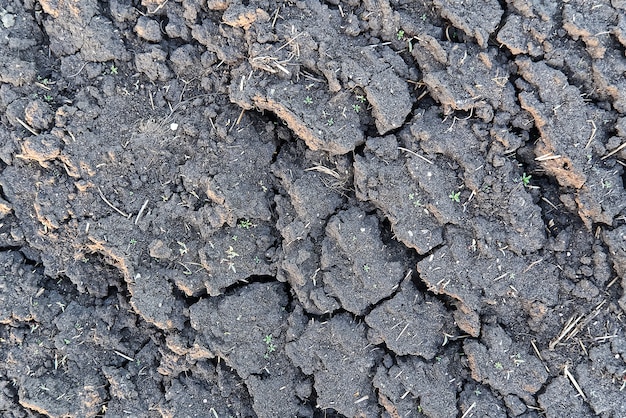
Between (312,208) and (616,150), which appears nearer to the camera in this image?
(616,150)

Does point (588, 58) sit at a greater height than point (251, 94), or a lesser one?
greater

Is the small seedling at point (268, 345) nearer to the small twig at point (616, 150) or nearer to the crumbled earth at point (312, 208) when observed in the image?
the crumbled earth at point (312, 208)

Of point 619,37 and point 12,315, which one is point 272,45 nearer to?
point 619,37

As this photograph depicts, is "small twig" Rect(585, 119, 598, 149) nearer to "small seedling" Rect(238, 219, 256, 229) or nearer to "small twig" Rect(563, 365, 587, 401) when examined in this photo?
"small twig" Rect(563, 365, 587, 401)

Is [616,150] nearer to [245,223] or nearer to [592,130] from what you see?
[592,130]

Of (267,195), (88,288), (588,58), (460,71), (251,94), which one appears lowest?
(88,288)

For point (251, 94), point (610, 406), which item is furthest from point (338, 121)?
point (610, 406)

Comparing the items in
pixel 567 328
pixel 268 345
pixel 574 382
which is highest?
pixel 567 328

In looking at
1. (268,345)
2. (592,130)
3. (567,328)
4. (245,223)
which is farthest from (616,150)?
(268,345)
